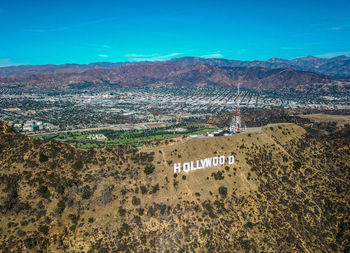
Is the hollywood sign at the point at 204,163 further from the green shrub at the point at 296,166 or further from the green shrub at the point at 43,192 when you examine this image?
the green shrub at the point at 43,192

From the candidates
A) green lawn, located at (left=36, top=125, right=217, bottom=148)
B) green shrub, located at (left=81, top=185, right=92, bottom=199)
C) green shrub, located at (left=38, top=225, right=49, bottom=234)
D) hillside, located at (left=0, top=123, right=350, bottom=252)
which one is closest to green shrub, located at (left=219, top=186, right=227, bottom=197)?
hillside, located at (left=0, top=123, right=350, bottom=252)

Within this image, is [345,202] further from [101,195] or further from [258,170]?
[101,195]

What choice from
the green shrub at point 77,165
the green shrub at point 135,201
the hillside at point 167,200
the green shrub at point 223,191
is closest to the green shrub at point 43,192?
the hillside at point 167,200

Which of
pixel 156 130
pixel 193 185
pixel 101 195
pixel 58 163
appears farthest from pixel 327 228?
pixel 156 130

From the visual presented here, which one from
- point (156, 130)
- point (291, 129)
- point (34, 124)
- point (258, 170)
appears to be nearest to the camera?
point (258, 170)

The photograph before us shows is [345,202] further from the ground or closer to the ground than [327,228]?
further from the ground
